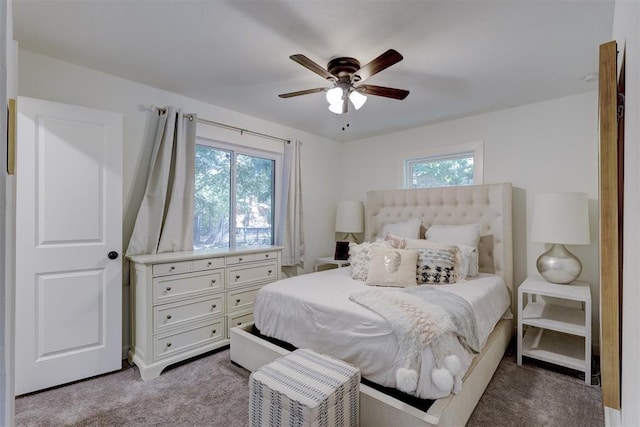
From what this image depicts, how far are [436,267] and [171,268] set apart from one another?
7.33ft

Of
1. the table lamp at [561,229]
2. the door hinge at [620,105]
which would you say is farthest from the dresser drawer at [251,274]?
the door hinge at [620,105]

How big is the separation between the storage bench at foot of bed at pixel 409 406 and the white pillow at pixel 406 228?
3.86 feet

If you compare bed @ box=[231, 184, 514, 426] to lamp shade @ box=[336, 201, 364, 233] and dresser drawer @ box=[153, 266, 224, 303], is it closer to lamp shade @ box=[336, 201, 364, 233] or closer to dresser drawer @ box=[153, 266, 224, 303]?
dresser drawer @ box=[153, 266, 224, 303]

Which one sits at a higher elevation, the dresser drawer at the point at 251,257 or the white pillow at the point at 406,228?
the white pillow at the point at 406,228

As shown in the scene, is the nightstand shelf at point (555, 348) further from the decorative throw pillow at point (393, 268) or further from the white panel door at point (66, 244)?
the white panel door at point (66, 244)

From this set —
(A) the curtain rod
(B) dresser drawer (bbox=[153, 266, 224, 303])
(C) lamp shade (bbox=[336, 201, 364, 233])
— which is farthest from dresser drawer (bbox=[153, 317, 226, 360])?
(C) lamp shade (bbox=[336, 201, 364, 233])

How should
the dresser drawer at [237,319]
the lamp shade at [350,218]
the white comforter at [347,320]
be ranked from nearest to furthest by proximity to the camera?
the white comforter at [347,320]
the dresser drawer at [237,319]
the lamp shade at [350,218]

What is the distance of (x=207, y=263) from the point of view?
8.98 feet

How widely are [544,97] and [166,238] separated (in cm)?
389

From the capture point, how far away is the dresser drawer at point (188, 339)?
243cm

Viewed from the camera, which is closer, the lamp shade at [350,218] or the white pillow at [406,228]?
the white pillow at [406,228]

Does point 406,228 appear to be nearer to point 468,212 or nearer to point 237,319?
point 468,212

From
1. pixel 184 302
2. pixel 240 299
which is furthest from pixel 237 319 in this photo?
pixel 184 302

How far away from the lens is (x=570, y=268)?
263 cm
